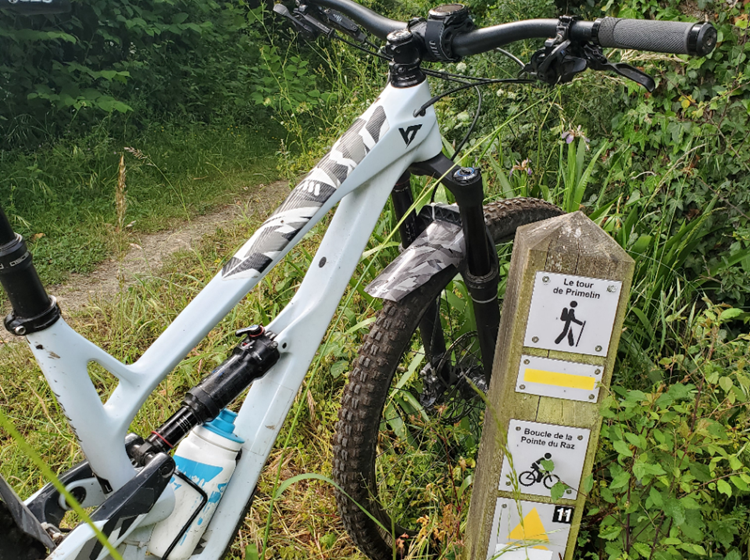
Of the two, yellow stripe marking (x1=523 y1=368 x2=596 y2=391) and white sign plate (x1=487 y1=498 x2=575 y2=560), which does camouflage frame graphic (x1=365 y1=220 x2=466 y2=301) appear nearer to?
yellow stripe marking (x1=523 y1=368 x2=596 y2=391)

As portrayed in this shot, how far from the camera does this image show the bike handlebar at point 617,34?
3.74 ft

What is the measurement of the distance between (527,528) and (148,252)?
2954 millimetres

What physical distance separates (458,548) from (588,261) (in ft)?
2.94

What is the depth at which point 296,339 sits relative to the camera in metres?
1.40

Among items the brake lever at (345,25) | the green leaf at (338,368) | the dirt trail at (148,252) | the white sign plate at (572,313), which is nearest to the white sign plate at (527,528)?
the white sign plate at (572,313)

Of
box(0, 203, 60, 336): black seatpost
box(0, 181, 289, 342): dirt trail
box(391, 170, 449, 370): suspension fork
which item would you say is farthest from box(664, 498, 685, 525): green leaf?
box(0, 181, 289, 342): dirt trail

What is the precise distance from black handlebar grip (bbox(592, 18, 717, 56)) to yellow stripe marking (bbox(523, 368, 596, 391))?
67 centimetres

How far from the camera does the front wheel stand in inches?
62.3

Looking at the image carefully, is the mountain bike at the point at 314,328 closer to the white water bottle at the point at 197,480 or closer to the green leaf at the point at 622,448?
the white water bottle at the point at 197,480

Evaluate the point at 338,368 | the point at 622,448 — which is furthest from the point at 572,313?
the point at 338,368

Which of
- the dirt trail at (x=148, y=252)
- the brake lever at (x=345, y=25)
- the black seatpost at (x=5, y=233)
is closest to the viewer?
the black seatpost at (x=5, y=233)

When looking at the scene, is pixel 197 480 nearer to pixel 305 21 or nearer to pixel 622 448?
pixel 622 448

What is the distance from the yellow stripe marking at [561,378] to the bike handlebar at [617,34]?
675 mm

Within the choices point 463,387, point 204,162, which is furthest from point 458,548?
point 204,162
